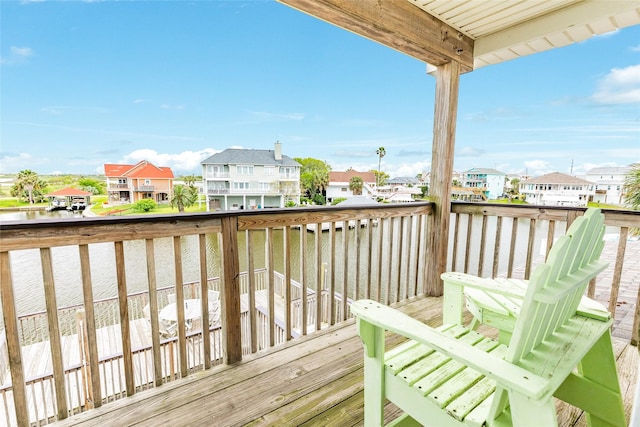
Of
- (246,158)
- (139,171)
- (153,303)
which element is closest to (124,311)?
(153,303)

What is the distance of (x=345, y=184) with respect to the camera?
2.84 metres

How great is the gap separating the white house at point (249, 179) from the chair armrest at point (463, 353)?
1125 mm

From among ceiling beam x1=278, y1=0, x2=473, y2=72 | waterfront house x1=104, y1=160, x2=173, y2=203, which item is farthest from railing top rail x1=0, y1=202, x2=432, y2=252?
ceiling beam x1=278, y1=0, x2=473, y2=72

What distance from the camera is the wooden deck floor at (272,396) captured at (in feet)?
4.49

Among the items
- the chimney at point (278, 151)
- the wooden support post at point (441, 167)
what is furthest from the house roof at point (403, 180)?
the chimney at point (278, 151)

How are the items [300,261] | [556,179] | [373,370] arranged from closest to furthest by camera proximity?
[373,370] < [300,261] < [556,179]

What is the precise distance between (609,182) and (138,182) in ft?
12.1

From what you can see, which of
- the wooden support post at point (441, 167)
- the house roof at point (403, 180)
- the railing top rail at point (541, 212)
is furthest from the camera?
the house roof at point (403, 180)

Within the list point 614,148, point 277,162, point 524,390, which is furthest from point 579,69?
point 524,390

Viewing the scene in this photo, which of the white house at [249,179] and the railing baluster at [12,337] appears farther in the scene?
the white house at [249,179]

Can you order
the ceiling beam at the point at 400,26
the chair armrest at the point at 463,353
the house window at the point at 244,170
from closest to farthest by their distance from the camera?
the chair armrest at the point at 463,353
the ceiling beam at the point at 400,26
the house window at the point at 244,170

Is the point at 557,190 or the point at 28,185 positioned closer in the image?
the point at 28,185

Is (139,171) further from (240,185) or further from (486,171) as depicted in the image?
(486,171)

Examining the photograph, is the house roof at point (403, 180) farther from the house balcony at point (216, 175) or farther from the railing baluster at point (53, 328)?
the railing baluster at point (53, 328)
